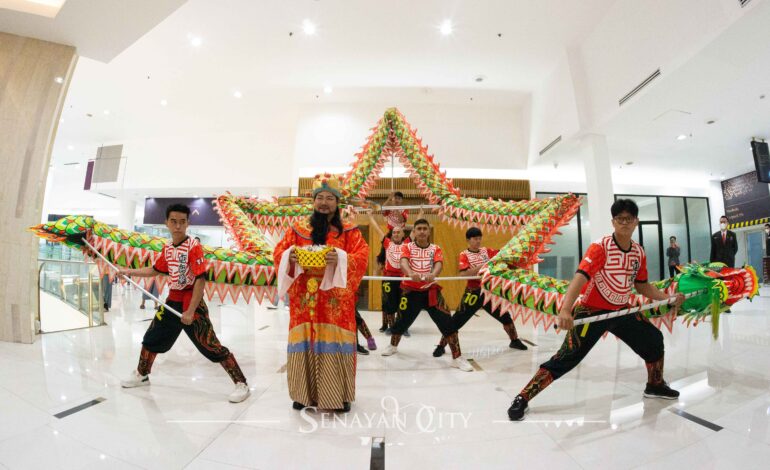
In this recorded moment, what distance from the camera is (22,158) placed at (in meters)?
3.70

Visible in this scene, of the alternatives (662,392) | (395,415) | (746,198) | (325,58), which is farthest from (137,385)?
(746,198)

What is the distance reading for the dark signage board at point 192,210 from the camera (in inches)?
405

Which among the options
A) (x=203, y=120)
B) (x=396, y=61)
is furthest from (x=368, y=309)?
(x=203, y=120)

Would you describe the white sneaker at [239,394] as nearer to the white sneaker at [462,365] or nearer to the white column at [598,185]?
the white sneaker at [462,365]

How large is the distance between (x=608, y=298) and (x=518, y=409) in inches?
33.2

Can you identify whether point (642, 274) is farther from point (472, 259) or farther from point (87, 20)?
point (87, 20)

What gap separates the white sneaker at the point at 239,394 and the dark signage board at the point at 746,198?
13474mm

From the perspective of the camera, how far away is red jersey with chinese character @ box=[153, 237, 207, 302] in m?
2.25

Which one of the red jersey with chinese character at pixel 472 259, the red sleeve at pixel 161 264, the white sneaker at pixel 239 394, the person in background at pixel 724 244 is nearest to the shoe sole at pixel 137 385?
the white sneaker at pixel 239 394

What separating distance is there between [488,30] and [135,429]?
6103mm

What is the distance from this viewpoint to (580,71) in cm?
561

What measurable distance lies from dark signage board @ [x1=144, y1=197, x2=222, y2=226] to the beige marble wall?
6580 mm

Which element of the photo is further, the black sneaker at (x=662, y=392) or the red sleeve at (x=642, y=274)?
the black sneaker at (x=662, y=392)

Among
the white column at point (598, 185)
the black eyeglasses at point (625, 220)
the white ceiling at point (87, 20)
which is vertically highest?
the white ceiling at point (87, 20)
